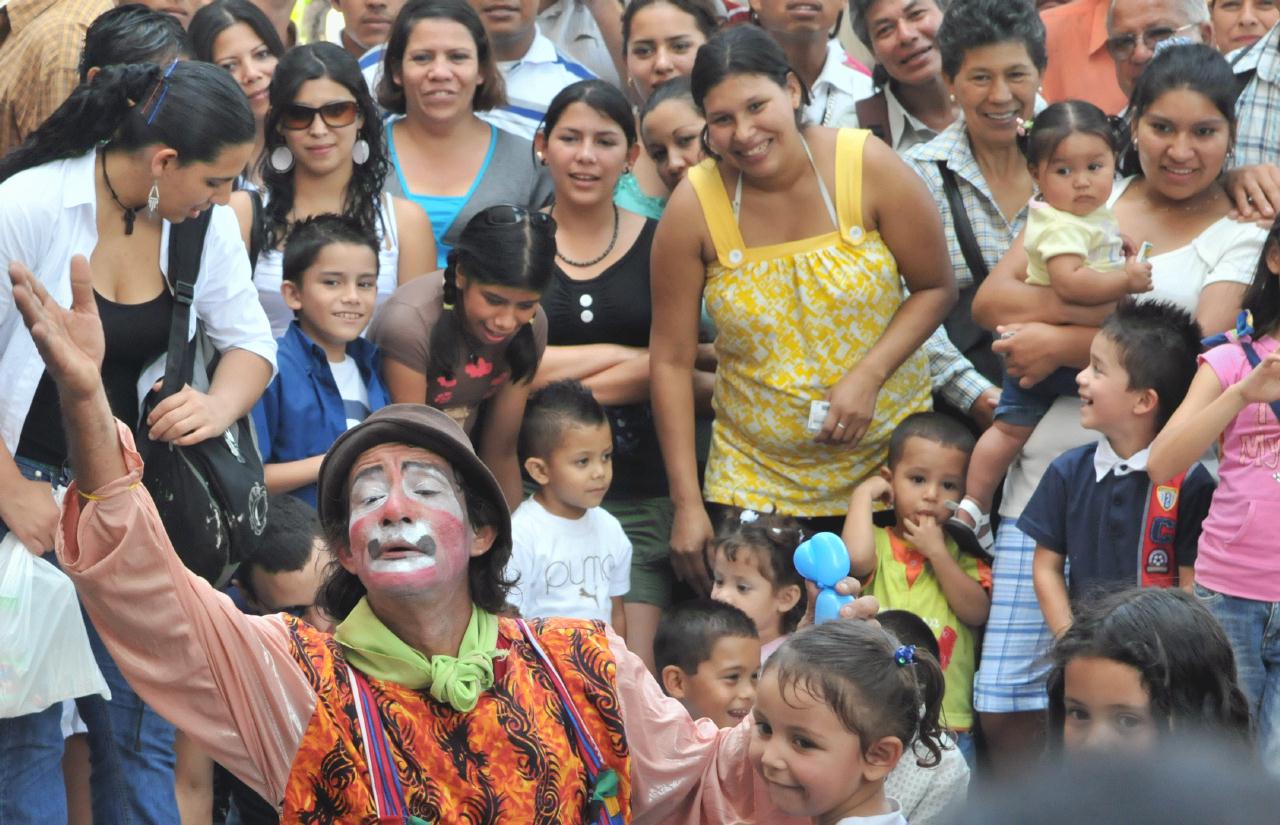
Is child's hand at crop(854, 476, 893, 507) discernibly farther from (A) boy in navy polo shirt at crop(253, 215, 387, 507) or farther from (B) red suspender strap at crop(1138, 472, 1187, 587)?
(A) boy in navy polo shirt at crop(253, 215, 387, 507)

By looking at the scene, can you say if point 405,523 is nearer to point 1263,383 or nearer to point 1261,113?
point 1263,383

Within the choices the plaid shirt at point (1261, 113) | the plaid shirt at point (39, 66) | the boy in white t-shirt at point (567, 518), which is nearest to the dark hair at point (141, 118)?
the plaid shirt at point (39, 66)

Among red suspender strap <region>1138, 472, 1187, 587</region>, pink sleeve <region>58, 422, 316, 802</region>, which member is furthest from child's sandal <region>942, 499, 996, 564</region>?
pink sleeve <region>58, 422, 316, 802</region>

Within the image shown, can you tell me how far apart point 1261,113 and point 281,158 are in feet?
9.36

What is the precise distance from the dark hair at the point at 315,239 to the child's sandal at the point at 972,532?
179cm

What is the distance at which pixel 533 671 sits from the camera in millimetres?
3162

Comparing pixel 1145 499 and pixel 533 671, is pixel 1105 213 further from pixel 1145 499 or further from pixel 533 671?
pixel 533 671

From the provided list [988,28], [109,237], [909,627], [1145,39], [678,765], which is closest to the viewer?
[678,765]

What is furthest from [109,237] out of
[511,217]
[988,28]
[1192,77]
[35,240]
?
[1192,77]

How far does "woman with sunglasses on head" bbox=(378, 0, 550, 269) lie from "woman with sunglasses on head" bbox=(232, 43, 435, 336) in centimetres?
26

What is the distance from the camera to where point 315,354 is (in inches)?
197

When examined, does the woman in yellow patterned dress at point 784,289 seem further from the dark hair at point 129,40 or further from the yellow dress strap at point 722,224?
the dark hair at point 129,40

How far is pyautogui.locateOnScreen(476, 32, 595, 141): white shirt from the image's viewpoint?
6102mm

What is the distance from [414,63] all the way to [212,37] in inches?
24.5
